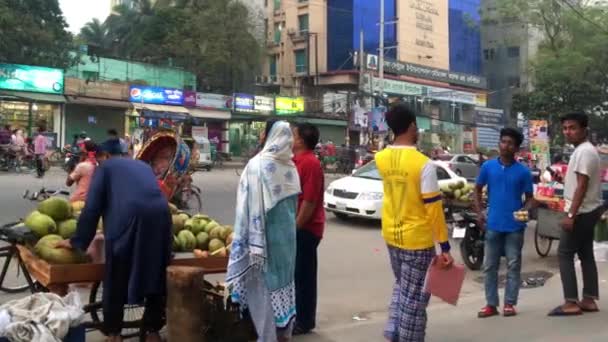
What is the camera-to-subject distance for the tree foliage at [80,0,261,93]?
1677 inches

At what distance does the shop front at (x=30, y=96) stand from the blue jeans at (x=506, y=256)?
26669mm

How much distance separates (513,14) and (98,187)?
37628 millimetres

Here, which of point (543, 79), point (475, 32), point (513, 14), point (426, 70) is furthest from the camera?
point (475, 32)

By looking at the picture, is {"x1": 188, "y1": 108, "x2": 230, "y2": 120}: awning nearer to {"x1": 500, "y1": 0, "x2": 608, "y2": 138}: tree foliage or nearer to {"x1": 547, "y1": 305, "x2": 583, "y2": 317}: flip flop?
{"x1": 500, "y1": 0, "x2": 608, "y2": 138}: tree foliage

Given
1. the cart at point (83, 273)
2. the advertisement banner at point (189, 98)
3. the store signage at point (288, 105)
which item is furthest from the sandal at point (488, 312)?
the store signage at point (288, 105)

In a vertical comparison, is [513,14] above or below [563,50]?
above

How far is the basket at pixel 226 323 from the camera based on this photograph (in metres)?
4.69

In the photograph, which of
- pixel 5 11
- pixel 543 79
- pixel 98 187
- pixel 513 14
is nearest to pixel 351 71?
pixel 513 14

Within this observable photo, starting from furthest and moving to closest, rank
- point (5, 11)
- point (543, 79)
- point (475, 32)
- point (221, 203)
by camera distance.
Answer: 1. point (475, 32)
2. point (543, 79)
3. point (5, 11)
4. point (221, 203)

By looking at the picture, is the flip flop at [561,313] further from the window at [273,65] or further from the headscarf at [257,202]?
the window at [273,65]

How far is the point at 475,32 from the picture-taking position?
65188 millimetres

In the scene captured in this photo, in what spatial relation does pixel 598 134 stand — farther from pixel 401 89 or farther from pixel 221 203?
pixel 221 203

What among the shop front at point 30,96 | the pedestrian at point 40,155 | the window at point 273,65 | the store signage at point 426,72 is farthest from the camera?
the window at point 273,65

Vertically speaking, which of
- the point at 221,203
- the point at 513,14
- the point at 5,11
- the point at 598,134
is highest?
the point at 513,14
